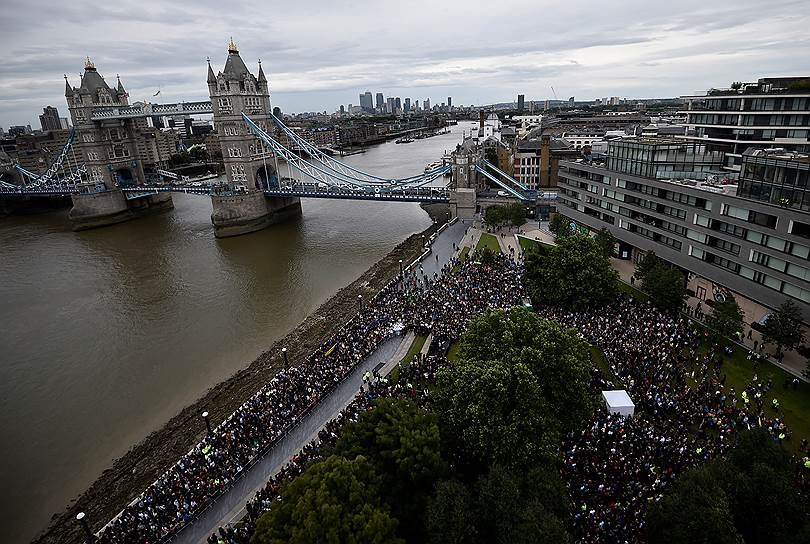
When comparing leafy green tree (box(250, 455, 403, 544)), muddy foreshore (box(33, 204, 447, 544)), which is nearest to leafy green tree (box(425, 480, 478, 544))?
leafy green tree (box(250, 455, 403, 544))

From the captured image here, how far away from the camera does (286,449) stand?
19188mm

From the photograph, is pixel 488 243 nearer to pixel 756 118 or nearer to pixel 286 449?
pixel 756 118

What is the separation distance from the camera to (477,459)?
15.4m

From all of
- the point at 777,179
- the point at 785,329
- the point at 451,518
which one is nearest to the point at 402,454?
the point at 451,518

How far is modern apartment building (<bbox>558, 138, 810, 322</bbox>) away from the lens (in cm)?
2384

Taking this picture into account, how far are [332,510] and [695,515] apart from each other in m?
9.09

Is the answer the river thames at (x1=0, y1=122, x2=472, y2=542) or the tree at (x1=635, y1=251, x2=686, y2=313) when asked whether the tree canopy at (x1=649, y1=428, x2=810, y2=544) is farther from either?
the river thames at (x1=0, y1=122, x2=472, y2=542)

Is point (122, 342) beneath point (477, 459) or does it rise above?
beneath

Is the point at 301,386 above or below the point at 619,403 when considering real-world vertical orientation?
below

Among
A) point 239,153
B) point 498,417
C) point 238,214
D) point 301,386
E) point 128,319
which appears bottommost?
point 128,319

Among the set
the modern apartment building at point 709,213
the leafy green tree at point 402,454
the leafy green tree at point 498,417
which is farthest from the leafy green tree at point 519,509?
the modern apartment building at point 709,213

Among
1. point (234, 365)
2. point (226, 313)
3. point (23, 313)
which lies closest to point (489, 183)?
point (226, 313)

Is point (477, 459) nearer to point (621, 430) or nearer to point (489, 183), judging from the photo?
point (621, 430)

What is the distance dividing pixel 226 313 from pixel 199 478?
19.3m
